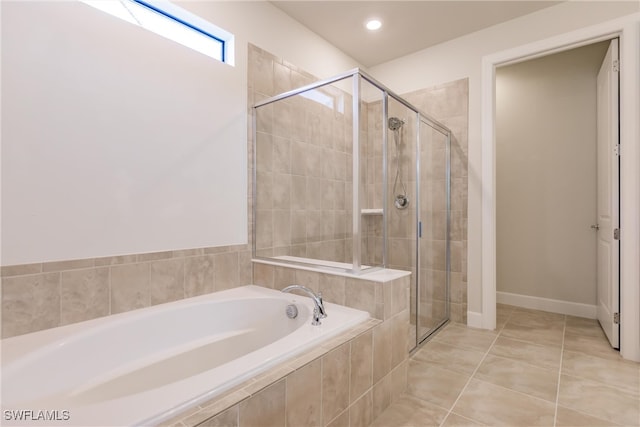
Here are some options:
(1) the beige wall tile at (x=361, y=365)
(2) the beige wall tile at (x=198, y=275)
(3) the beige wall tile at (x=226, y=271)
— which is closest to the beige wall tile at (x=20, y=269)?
(2) the beige wall tile at (x=198, y=275)

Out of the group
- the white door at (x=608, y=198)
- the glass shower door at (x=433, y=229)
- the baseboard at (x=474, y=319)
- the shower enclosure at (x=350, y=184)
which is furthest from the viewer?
the baseboard at (x=474, y=319)

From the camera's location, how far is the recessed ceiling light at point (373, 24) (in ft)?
8.67

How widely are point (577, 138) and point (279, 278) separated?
10.5 feet

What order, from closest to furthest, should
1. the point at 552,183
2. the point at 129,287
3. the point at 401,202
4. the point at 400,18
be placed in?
the point at 129,287 < the point at 401,202 < the point at 400,18 < the point at 552,183

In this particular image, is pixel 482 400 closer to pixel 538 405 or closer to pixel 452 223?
pixel 538 405

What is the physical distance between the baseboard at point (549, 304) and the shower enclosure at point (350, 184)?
124 centimetres

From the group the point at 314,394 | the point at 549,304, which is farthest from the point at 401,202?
the point at 549,304

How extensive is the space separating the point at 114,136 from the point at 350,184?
1329 millimetres

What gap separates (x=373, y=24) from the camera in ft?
8.80

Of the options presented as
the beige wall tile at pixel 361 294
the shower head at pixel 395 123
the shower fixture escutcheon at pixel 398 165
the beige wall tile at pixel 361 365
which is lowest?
the beige wall tile at pixel 361 365

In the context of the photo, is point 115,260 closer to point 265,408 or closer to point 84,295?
point 84,295

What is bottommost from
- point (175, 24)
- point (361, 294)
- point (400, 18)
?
point (361, 294)

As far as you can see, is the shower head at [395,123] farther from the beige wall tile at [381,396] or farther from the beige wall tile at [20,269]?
the beige wall tile at [20,269]

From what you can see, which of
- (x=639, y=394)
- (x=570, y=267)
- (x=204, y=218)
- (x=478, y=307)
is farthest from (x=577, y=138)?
(x=204, y=218)
